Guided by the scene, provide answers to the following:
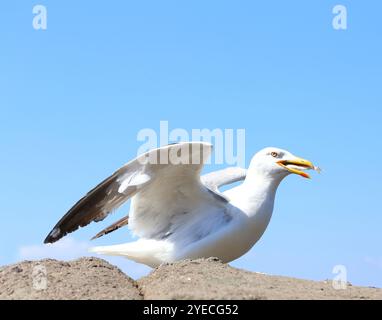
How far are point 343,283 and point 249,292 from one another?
2165 millimetres

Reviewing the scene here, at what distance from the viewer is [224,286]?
7.32 metres

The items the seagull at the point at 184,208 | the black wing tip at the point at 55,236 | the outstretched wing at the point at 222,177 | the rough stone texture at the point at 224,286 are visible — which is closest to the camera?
the rough stone texture at the point at 224,286

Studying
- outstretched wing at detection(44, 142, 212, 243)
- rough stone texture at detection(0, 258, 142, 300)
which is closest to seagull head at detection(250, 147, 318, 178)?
outstretched wing at detection(44, 142, 212, 243)

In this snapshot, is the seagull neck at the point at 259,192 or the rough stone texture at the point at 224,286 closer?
the rough stone texture at the point at 224,286

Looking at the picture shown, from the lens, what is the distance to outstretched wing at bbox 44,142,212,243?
9.09 metres

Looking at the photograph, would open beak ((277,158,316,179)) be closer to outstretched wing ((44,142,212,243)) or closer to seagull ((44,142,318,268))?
seagull ((44,142,318,268))

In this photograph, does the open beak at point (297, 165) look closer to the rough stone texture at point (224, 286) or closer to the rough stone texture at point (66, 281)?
the rough stone texture at point (224, 286)

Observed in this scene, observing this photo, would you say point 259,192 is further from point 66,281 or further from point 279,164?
point 66,281

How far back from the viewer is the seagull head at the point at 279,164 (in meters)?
10.5

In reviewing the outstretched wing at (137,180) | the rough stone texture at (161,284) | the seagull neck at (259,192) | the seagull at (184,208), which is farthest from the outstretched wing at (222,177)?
the rough stone texture at (161,284)

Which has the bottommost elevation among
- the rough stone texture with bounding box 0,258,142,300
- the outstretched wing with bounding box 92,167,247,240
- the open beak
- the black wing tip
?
the rough stone texture with bounding box 0,258,142,300

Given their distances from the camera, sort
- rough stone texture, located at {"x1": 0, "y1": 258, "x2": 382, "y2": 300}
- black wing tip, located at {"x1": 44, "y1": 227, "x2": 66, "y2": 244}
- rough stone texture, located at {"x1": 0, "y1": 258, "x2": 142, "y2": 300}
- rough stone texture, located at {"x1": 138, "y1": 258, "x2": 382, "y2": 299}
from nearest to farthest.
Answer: rough stone texture, located at {"x1": 138, "y1": 258, "x2": 382, "y2": 299}
rough stone texture, located at {"x1": 0, "y1": 258, "x2": 382, "y2": 300}
rough stone texture, located at {"x1": 0, "y1": 258, "x2": 142, "y2": 300}
black wing tip, located at {"x1": 44, "y1": 227, "x2": 66, "y2": 244}
